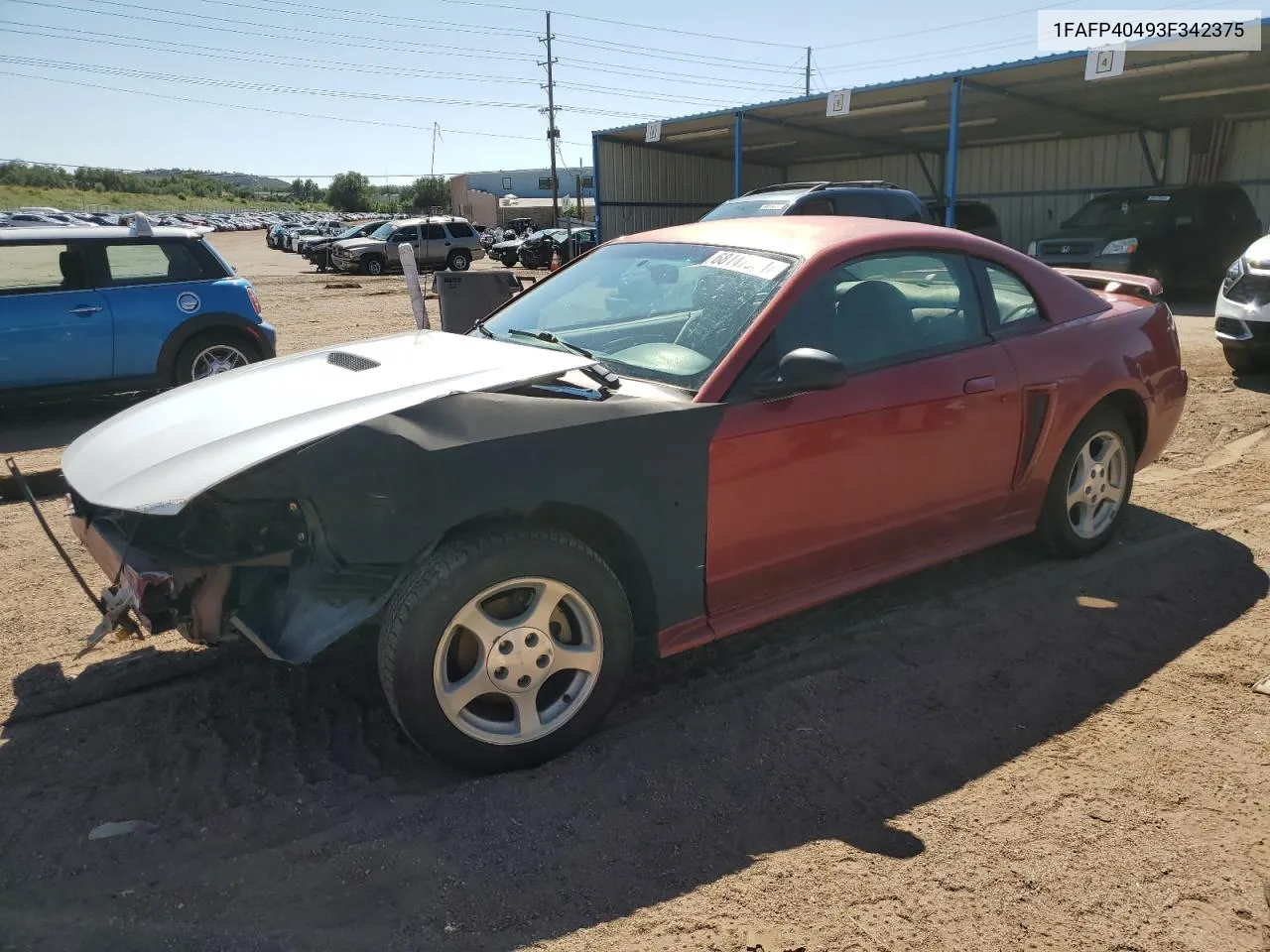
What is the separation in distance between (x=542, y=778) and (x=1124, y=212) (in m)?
16.2

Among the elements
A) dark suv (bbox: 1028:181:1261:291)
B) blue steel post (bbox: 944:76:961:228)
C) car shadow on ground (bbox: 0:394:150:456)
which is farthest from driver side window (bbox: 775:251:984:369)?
blue steel post (bbox: 944:76:961:228)

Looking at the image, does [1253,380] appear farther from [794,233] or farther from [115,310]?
[115,310]

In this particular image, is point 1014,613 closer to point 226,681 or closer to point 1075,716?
point 1075,716

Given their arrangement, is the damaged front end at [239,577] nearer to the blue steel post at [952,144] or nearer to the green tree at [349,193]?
the blue steel post at [952,144]

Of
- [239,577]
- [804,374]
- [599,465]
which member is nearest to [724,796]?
[599,465]

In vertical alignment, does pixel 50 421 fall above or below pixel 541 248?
below

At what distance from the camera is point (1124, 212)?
15.6 metres

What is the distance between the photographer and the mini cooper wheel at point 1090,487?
4.27 metres

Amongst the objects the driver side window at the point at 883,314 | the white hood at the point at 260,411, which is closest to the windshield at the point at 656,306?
the driver side window at the point at 883,314

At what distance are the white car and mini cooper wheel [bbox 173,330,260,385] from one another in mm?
8721

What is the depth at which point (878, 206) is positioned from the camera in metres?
11.5

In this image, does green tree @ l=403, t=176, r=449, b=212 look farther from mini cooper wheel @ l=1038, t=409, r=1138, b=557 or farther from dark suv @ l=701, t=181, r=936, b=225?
mini cooper wheel @ l=1038, t=409, r=1138, b=557

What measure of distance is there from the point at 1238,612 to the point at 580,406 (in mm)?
3001

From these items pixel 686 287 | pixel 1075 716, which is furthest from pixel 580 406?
pixel 1075 716
